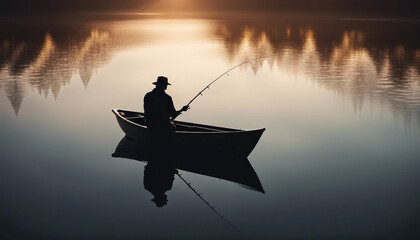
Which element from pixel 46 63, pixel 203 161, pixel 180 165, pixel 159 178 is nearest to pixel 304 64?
pixel 46 63

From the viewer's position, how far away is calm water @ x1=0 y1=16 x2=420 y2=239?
9438mm

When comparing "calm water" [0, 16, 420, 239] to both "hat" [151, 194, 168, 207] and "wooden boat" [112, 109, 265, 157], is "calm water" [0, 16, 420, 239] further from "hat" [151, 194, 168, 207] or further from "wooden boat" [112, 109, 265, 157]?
"wooden boat" [112, 109, 265, 157]

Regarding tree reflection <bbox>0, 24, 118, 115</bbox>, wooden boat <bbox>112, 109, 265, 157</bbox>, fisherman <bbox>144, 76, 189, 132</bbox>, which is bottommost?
tree reflection <bbox>0, 24, 118, 115</bbox>

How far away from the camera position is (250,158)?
44.7 ft

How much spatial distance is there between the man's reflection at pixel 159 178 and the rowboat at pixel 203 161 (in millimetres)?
158

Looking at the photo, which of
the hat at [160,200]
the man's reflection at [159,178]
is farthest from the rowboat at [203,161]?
the hat at [160,200]

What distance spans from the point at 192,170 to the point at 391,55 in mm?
31401

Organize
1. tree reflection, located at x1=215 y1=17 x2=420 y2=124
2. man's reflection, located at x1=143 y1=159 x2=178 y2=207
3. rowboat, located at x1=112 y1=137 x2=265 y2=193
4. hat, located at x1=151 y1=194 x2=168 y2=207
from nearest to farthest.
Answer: hat, located at x1=151 y1=194 x2=168 y2=207 → man's reflection, located at x1=143 y1=159 x2=178 y2=207 → rowboat, located at x1=112 y1=137 x2=265 y2=193 → tree reflection, located at x1=215 y1=17 x2=420 y2=124

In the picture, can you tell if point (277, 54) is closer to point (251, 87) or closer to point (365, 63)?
point (365, 63)

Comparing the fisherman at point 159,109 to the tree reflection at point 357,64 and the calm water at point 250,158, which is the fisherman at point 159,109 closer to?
the calm water at point 250,158

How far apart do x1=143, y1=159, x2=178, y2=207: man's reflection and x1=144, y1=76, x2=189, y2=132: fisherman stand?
836 mm

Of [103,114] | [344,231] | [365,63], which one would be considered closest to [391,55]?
[365,63]

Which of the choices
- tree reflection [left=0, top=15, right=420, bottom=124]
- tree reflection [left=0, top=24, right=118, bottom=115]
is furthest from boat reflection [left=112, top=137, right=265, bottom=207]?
tree reflection [left=0, top=24, right=118, bottom=115]

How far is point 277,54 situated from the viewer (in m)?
42.7
